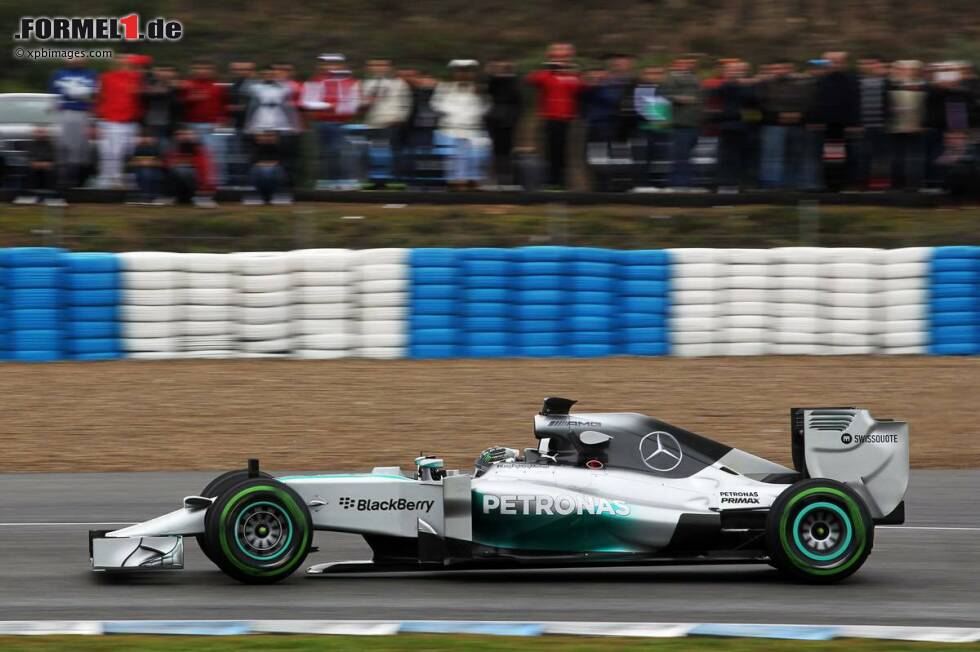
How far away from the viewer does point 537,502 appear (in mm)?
7973

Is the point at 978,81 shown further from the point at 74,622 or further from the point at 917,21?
the point at 74,622

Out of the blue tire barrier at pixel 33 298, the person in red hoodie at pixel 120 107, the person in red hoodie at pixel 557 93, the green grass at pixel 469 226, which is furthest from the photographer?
the person in red hoodie at pixel 557 93

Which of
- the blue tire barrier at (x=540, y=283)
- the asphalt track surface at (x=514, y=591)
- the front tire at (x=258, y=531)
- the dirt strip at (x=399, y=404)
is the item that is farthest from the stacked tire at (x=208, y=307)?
the front tire at (x=258, y=531)

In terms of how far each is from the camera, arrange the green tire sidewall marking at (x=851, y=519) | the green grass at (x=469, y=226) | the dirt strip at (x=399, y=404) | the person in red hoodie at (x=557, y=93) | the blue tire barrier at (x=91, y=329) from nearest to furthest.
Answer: the green tire sidewall marking at (x=851, y=519) < the dirt strip at (x=399, y=404) < the blue tire barrier at (x=91, y=329) < the green grass at (x=469, y=226) < the person in red hoodie at (x=557, y=93)

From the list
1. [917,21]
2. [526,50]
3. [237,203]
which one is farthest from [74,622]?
[917,21]

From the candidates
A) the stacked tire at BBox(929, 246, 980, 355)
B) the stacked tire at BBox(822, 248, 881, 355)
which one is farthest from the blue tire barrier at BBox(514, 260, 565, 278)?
the stacked tire at BBox(929, 246, 980, 355)

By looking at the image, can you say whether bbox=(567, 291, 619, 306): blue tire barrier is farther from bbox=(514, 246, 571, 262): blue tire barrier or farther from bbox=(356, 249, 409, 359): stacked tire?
bbox=(356, 249, 409, 359): stacked tire

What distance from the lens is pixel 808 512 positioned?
799 centimetres

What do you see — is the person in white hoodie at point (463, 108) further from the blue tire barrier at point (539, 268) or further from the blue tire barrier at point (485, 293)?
the blue tire barrier at point (485, 293)

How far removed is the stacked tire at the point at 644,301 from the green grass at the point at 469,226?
136cm

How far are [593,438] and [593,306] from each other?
7147 mm

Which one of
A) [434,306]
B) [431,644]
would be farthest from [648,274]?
[431,644]

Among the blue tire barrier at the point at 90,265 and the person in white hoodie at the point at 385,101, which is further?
the person in white hoodie at the point at 385,101

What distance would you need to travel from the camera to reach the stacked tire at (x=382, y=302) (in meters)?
15.1
